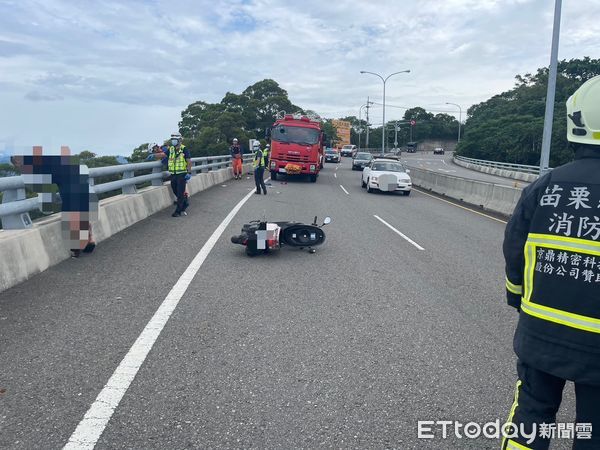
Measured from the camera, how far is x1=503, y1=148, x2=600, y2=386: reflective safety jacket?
6.99ft

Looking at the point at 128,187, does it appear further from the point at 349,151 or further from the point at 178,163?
the point at 349,151

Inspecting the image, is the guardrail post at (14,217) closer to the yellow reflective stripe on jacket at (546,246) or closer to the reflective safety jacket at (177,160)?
the reflective safety jacket at (177,160)

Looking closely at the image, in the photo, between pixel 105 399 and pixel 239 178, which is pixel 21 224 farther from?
pixel 239 178

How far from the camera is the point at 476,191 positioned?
19.4 meters

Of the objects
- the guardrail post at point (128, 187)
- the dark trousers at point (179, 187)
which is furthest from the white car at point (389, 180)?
the guardrail post at point (128, 187)

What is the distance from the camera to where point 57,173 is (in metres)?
6.85

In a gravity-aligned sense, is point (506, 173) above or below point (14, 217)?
below

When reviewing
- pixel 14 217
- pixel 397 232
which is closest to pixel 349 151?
pixel 397 232

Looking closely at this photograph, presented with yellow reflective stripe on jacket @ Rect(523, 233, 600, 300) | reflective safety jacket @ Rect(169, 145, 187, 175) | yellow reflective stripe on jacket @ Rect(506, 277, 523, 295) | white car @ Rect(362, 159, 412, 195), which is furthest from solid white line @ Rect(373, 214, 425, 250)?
white car @ Rect(362, 159, 412, 195)

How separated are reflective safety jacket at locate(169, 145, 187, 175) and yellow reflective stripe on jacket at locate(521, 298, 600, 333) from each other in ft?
34.7

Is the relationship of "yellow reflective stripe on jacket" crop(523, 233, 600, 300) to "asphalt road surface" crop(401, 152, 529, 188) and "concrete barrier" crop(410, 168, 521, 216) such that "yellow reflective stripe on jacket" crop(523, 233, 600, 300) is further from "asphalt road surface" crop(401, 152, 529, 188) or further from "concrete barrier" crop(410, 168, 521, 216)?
"asphalt road surface" crop(401, 152, 529, 188)

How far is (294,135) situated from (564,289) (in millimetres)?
24311

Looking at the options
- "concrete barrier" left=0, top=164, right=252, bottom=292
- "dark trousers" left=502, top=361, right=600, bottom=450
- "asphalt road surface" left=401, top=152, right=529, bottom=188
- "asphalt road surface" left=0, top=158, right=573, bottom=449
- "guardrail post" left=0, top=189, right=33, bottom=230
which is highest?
"guardrail post" left=0, top=189, right=33, bottom=230

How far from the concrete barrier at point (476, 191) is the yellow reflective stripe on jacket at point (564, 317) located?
1127 centimetres
